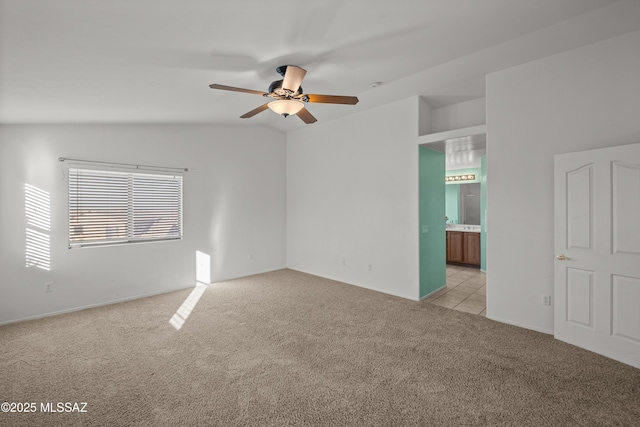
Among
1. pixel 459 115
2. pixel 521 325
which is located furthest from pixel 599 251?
pixel 459 115

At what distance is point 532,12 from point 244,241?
5.35m

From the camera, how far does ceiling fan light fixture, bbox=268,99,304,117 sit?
3104 millimetres

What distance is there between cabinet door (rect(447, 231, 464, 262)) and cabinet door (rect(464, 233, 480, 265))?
9 centimetres

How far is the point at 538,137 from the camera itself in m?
3.31

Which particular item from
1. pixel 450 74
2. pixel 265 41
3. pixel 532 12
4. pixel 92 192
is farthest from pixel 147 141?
pixel 532 12

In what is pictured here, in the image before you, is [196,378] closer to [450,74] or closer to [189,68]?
[189,68]

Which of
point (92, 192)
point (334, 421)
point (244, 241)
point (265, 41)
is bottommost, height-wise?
point (334, 421)

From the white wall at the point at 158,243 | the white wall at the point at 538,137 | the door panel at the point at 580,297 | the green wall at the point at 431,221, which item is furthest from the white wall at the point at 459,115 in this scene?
the white wall at the point at 158,243

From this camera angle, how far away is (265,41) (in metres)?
2.51

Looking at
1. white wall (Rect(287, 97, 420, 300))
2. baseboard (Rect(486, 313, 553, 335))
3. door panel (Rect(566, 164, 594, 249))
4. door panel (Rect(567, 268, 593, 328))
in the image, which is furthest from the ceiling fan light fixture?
baseboard (Rect(486, 313, 553, 335))

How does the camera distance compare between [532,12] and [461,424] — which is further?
[532,12]

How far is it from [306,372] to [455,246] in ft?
18.4

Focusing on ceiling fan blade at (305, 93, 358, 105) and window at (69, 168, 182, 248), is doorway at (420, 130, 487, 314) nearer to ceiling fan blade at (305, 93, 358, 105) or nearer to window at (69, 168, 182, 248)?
ceiling fan blade at (305, 93, 358, 105)

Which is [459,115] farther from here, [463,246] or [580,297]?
[463,246]
